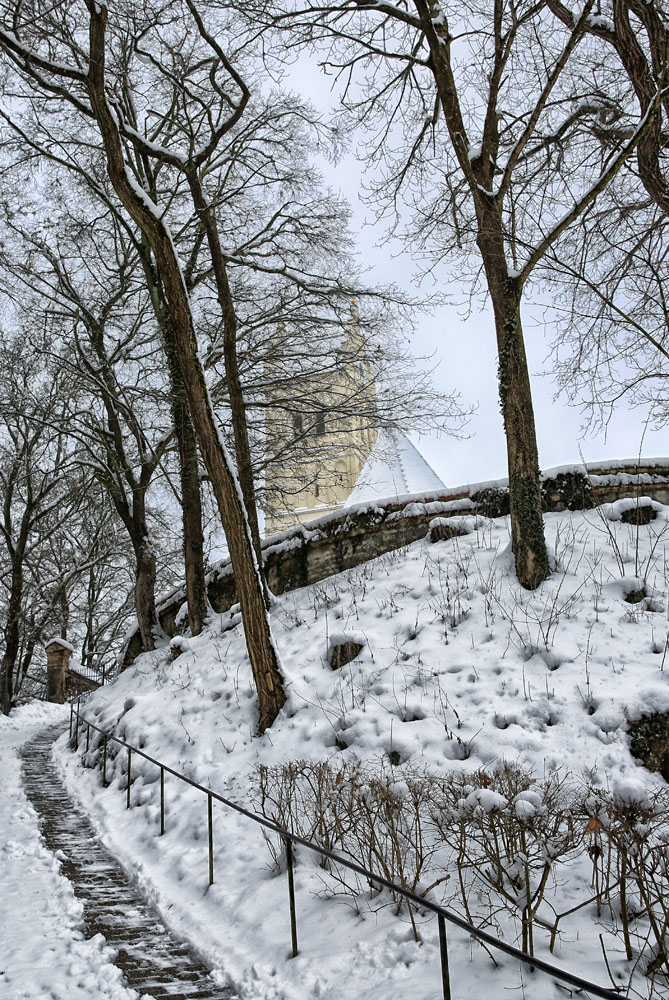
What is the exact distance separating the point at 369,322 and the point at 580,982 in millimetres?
11299

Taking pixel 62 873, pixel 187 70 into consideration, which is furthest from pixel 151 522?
pixel 62 873

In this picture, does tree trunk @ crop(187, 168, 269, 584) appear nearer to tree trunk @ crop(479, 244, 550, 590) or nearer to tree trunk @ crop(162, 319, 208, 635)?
tree trunk @ crop(162, 319, 208, 635)

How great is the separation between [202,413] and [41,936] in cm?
497

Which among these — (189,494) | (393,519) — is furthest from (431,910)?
(189,494)

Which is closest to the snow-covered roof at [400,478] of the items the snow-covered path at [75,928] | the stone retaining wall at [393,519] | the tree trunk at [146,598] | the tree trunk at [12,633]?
the tree trunk at [146,598]

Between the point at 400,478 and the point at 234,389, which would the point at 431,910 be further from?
the point at 400,478

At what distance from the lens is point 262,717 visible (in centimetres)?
723

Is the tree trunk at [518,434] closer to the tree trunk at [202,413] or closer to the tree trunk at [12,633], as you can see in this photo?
the tree trunk at [202,413]

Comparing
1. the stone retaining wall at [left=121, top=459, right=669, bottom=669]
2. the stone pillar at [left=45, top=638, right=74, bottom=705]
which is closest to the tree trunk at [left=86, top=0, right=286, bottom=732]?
the stone retaining wall at [left=121, top=459, right=669, bottom=669]

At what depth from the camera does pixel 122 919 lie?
4977 millimetres

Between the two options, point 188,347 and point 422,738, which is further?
point 188,347

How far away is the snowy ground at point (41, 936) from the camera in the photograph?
3.97m

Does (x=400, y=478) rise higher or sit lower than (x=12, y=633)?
higher

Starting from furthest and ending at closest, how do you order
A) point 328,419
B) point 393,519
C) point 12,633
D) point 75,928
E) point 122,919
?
point 12,633
point 328,419
point 393,519
point 122,919
point 75,928
